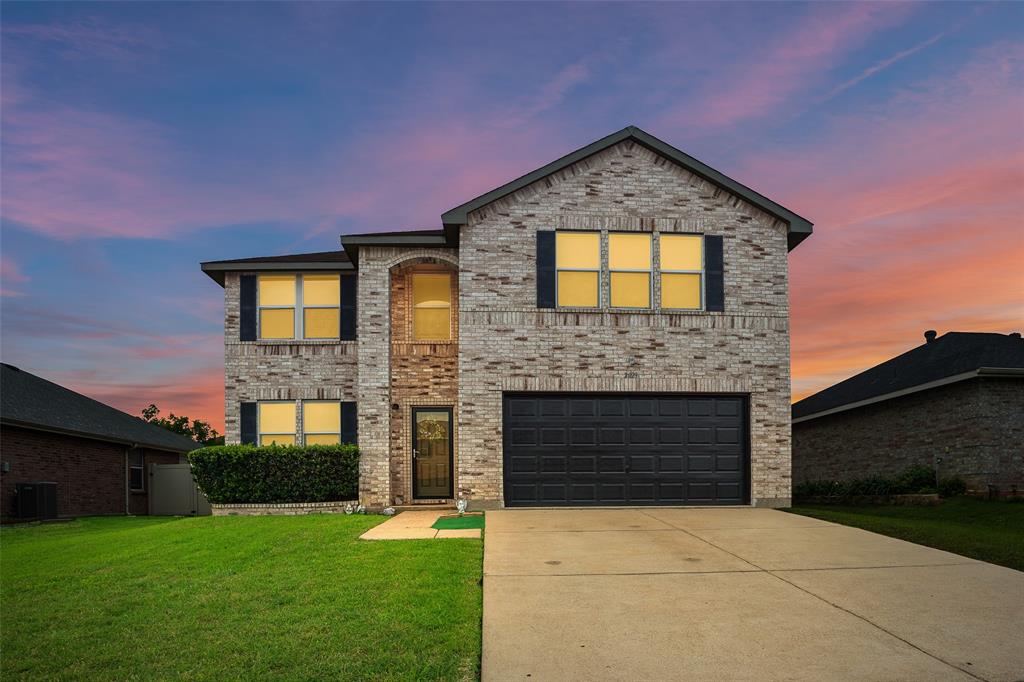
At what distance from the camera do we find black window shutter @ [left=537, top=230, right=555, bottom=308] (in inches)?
603

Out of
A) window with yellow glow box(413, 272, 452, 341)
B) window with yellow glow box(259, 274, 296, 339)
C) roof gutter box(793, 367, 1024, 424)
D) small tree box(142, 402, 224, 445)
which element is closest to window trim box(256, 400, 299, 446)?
window with yellow glow box(259, 274, 296, 339)

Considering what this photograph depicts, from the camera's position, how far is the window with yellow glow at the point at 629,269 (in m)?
15.7

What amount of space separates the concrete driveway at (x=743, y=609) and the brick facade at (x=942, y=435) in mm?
7732

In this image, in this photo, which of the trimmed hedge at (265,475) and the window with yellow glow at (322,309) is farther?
the window with yellow glow at (322,309)

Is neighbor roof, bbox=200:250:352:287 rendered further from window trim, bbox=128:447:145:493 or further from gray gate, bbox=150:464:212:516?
window trim, bbox=128:447:145:493

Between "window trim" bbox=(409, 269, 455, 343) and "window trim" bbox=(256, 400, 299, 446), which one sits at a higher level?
"window trim" bbox=(409, 269, 455, 343)

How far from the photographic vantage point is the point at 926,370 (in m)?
19.8

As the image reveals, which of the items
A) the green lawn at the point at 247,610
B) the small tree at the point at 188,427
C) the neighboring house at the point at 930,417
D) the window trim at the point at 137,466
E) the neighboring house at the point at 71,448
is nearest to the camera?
the green lawn at the point at 247,610

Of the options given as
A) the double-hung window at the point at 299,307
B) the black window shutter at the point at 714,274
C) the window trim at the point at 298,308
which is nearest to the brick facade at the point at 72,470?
the window trim at the point at 298,308

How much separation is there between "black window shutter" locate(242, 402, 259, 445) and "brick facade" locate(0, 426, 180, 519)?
23.9 feet

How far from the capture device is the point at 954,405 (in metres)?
18.0

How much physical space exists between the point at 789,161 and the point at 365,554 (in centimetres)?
1503

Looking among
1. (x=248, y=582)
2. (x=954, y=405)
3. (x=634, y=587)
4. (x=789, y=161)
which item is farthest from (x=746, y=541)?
(x=789, y=161)

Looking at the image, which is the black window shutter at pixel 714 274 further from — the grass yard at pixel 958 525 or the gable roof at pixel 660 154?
the grass yard at pixel 958 525
